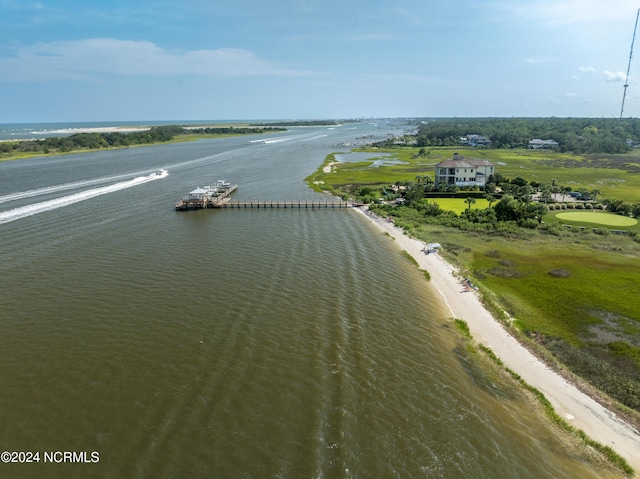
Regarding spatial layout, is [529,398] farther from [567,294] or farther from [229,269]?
[229,269]

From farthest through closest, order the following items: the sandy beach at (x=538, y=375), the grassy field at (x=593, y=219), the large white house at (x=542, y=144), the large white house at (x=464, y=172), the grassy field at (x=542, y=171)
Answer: the large white house at (x=542, y=144), the grassy field at (x=542, y=171), the large white house at (x=464, y=172), the grassy field at (x=593, y=219), the sandy beach at (x=538, y=375)

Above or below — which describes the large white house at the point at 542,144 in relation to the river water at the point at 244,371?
above

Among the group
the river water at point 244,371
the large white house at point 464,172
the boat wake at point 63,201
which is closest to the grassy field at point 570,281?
the river water at point 244,371

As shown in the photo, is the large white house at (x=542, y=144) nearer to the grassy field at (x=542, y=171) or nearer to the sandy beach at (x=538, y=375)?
the grassy field at (x=542, y=171)

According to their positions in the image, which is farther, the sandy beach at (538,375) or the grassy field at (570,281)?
the grassy field at (570,281)

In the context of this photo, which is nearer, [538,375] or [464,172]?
[538,375]

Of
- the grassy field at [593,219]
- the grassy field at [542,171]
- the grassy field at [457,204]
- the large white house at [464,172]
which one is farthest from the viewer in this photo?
the grassy field at [542,171]

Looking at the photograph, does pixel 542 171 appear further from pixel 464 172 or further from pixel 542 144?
pixel 542 144

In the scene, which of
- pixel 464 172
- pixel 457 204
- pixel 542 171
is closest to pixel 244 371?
pixel 457 204
